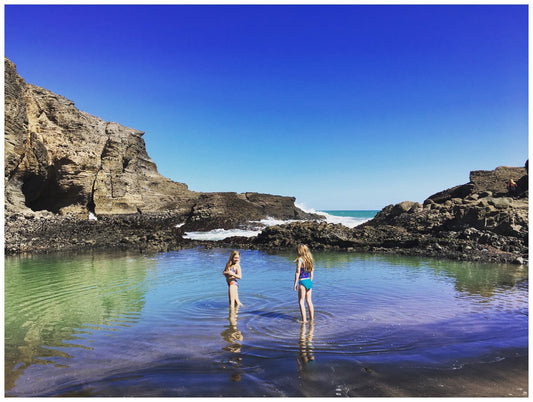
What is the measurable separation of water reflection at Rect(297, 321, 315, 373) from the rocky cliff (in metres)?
19.8

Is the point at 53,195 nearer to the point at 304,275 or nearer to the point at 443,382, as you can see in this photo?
the point at 304,275

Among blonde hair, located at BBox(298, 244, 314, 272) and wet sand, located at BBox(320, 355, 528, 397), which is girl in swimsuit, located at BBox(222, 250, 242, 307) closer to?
blonde hair, located at BBox(298, 244, 314, 272)

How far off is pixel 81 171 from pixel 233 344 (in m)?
38.4

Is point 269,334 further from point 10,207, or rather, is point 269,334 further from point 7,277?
point 10,207

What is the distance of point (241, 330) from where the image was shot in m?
6.69

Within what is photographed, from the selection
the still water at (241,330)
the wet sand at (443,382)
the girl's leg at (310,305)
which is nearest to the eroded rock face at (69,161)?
the still water at (241,330)

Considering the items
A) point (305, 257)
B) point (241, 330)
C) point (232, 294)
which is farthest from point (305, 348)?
point (232, 294)

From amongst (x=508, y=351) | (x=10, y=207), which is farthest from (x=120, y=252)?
(x=508, y=351)

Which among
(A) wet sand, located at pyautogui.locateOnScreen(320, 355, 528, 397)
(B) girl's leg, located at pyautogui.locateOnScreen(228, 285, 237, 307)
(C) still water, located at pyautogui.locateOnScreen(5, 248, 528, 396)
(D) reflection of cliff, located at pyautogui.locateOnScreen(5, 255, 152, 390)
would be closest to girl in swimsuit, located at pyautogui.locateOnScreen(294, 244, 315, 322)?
(C) still water, located at pyautogui.locateOnScreen(5, 248, 528, 396)

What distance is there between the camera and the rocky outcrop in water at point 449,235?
18688 mm

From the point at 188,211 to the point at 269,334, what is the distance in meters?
45.6

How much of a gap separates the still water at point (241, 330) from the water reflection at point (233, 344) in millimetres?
19

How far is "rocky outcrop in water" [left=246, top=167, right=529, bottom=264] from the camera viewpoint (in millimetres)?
18688

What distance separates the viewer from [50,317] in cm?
776
